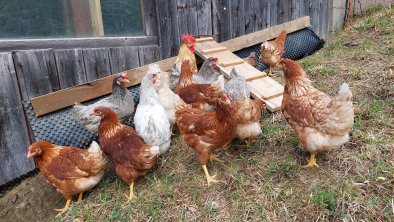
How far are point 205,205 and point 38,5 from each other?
2.97 meters

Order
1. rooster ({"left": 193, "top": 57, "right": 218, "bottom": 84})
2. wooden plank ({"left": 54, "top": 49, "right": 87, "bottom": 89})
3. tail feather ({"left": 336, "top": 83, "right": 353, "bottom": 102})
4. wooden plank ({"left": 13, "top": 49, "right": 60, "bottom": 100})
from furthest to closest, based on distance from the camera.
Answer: rooster ({"left": 193, "top": 57, "right": 218, "bottom": 84}), wooden plank ({"left": 54, "top": 49, "right": 87, "bottom": 89}), wooden plank ({"left": 13, "top": 49, "right": 60, "bottom": 100}), tail feather ({"left": 336, "top": 83, "right": 353, "bottom": 102})

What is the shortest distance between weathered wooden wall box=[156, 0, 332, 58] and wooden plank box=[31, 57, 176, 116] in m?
0.66

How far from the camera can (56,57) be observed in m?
3.92

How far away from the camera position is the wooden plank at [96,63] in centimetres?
419

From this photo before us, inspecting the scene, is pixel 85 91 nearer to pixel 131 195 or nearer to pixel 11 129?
pixel 11 129

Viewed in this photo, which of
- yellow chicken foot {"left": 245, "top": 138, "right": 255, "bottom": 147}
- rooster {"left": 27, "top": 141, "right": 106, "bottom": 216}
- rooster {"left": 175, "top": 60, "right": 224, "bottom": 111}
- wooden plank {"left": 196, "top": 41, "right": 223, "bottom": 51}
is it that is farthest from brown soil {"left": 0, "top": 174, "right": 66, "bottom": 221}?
wooden plank {"left": 196, "top": 41, "right": 223, "bottom": 51}

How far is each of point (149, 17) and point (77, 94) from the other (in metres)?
1.51

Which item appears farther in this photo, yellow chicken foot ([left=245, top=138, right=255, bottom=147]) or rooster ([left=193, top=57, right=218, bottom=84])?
rooster ([left=193, top=57, right=218, bottom=84])

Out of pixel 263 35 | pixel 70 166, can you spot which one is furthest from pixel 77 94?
pixel 263 35

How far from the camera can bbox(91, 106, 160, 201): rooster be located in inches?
127

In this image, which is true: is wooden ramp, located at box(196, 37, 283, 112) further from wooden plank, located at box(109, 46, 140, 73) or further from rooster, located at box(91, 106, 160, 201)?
rooster, located at box(91, 106, 160, 201)

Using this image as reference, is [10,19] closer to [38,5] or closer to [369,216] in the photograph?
[38,5]

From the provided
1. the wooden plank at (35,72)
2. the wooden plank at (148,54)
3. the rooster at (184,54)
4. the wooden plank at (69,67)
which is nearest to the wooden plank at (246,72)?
the rooster at (184,54)

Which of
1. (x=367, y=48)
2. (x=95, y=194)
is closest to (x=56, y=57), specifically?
(x=95, y=194)
